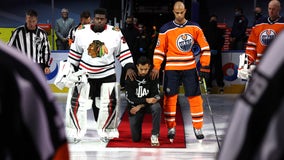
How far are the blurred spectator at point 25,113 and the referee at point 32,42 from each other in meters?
6.67

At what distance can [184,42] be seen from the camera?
23.5 ft

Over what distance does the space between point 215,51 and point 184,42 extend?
18.1 ft

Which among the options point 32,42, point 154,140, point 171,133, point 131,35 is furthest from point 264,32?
point 131,35

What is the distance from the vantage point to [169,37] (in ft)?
23.6

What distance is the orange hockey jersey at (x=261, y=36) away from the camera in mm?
7453

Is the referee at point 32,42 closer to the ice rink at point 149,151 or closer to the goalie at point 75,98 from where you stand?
the goalie at point 75,98

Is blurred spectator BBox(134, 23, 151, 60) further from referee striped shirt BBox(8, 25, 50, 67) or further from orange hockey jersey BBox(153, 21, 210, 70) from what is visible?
orange hockey jersey BBox(153, 21, 210, 70)

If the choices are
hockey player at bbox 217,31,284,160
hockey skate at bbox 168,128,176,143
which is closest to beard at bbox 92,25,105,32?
hockey skate at bbox 168,128,176,143

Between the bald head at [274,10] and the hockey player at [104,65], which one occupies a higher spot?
the bald head at [274,10]

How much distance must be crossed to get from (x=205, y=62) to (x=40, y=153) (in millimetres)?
6242

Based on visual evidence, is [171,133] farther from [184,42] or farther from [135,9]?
[135,9]

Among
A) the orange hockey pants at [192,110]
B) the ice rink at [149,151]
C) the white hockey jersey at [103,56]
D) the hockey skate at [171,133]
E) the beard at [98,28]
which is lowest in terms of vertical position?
the ice rink at [149,151]

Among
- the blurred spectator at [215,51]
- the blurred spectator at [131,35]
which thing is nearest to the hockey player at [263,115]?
the blurred spectator at [131,35]

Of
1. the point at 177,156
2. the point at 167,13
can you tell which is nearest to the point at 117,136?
the point at 177,156
